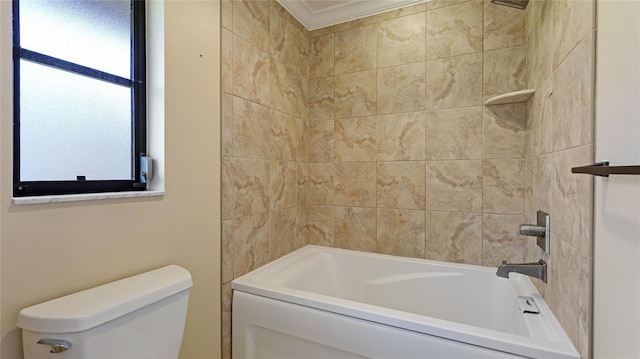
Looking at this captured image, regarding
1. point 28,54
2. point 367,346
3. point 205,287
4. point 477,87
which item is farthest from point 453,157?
point 28,54

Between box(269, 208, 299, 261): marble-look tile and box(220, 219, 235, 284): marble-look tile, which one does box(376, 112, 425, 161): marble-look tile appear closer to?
box(269, 208, 299, 261): marble-look tile

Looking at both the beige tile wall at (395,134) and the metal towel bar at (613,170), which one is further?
the beige tile wall at (395,134)

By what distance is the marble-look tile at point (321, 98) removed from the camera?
6.84 ft

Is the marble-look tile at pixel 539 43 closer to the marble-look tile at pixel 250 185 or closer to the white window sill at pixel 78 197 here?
the marble-look tile at pixel 250 185

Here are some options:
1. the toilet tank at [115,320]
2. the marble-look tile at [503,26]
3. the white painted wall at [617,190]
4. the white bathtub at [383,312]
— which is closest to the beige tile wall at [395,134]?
the marble-look tile at [503,26]

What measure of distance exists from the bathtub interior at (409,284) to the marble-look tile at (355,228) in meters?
0.11

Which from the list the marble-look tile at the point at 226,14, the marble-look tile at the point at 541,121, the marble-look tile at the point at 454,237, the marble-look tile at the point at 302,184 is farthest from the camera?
the marble-look tile at the point at 302,184

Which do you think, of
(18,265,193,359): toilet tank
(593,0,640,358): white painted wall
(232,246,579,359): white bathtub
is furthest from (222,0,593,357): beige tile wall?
(18,265,193,359): toilet tank

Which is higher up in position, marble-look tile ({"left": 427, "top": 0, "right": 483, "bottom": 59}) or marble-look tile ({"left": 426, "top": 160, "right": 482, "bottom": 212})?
marble-look tile ({"left": 427, "top": 0, "right": 483, "bottom": 59})

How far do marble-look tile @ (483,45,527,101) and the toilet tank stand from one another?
74.4 inches

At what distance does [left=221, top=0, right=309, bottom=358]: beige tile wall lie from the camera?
1427 mm

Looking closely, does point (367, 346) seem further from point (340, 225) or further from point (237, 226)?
point (340, 225)

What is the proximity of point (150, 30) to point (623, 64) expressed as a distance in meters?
1.53

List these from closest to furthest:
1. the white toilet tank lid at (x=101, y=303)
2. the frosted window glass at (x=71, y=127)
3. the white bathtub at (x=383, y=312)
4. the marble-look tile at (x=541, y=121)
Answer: the white toilet tank lid at (x=101, y=303) → the frosted window glass at (x=71, y=127) → the white bathtub at (x=383, y=312) → the marble-look tile at (x=541, y=121)
